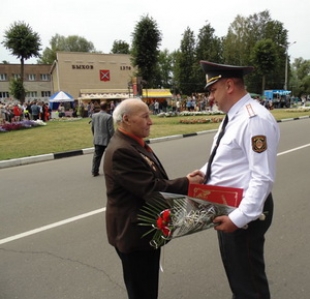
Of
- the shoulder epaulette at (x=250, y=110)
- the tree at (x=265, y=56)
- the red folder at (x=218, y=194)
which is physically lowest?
the red folder at (x=218, y=194)

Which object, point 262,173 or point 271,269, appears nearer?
point 262,173

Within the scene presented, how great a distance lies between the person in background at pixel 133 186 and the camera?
79.7 inches

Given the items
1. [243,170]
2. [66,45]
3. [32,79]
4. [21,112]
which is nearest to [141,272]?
[243,170]

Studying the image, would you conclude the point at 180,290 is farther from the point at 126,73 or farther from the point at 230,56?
the point at 230,56

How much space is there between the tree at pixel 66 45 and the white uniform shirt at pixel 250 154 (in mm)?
77678

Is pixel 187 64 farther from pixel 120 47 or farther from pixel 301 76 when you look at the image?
pixel 301 76

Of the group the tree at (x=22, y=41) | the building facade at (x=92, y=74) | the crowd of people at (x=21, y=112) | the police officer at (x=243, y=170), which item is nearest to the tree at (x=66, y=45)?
the building facade at (x=92, y=74)

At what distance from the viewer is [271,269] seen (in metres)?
3.18

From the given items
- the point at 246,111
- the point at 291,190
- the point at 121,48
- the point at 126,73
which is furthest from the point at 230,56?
the point at 246,111

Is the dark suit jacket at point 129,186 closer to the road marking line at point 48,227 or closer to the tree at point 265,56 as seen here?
the road marking line at point 48,227

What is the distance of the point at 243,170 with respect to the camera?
1.94 metres

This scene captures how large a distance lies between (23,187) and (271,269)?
17.0ft

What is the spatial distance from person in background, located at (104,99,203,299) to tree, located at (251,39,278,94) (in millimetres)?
37668

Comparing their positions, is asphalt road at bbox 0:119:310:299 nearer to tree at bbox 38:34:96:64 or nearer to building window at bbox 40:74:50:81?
building window at bbox 40:74:50:81
